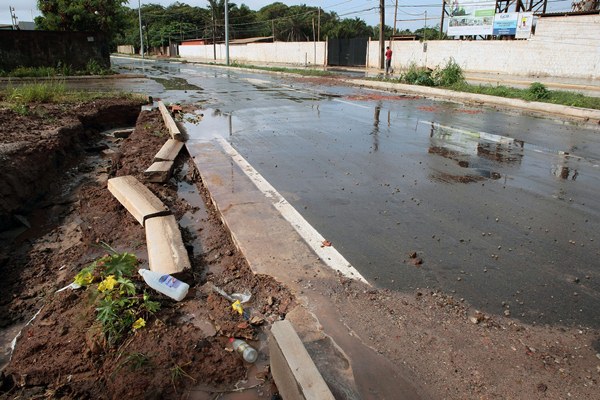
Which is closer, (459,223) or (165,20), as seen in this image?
(459,223)

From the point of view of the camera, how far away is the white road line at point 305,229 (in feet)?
12.4

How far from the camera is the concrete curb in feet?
41.4

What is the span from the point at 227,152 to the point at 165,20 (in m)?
91.5

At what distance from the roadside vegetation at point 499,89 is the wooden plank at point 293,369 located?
1425 centimetres

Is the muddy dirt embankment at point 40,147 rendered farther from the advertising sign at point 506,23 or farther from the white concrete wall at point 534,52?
the advertising sign at point 506,23

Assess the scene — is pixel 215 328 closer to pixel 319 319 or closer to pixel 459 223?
pixel 319 319

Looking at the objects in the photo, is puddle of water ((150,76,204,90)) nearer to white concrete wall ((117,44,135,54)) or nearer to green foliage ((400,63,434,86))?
green foliage ((400,63,434,86))

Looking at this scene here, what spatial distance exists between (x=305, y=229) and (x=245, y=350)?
6.22 ft

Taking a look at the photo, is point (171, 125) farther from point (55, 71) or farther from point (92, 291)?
point (55, 71)

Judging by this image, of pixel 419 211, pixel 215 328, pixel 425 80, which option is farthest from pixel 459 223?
pixel 425 80

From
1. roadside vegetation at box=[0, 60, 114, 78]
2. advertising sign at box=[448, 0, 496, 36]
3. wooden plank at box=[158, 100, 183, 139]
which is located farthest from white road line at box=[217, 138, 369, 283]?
advertising sign at box=[448, 0, 496, 36]

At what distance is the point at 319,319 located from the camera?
3.06m

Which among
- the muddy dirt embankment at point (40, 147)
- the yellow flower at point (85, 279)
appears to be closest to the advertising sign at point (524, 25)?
the muddy dirt embankment at point (40, 147)

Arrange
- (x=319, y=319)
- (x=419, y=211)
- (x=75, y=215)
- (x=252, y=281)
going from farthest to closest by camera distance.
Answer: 1. (x=75, y=215)
2. (x=419, y=211)
3. (x=252, y=281)
4. (x=319, y=319)
